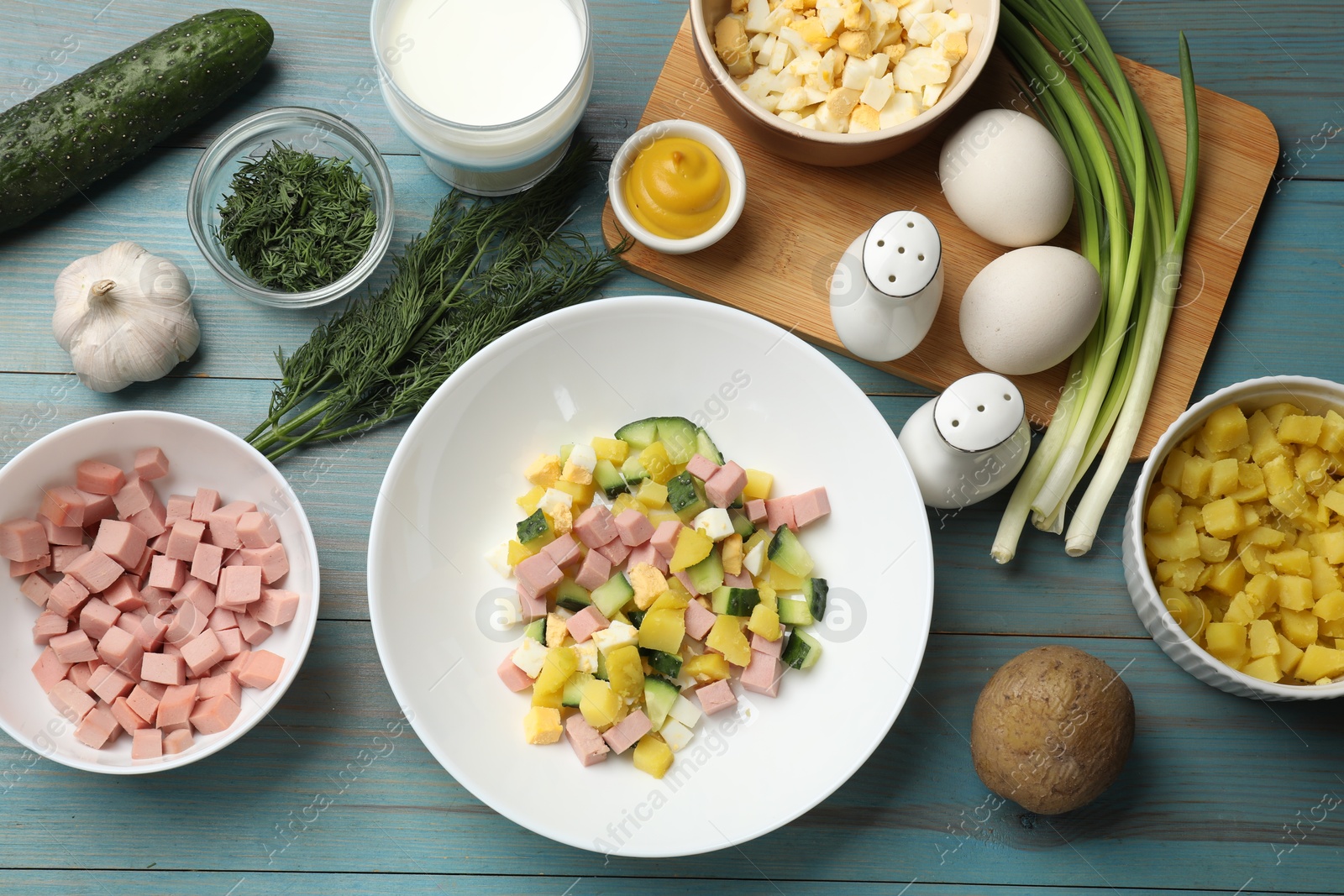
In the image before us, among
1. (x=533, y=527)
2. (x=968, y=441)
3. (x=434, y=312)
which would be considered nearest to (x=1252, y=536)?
(x=968, y=441)

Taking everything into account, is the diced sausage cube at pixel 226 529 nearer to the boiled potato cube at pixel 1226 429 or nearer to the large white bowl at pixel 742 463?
the large white bowl at pixel 742 463

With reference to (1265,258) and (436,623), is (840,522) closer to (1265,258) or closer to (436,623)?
(436,623)

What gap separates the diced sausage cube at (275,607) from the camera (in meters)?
1.37

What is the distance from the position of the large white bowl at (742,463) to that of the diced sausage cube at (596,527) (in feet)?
0.50

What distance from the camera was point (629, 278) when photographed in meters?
1.57

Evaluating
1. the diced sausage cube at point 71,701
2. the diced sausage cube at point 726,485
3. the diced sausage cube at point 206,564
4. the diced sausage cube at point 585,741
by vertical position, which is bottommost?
the diced sausage cube at point 71,701

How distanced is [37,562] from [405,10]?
1.05 meters

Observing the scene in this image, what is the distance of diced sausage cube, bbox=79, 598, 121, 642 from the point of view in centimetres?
136

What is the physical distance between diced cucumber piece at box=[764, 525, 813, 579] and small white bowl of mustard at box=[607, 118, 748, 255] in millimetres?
495

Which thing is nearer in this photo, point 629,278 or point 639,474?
point 639,474

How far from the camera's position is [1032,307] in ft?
4.42

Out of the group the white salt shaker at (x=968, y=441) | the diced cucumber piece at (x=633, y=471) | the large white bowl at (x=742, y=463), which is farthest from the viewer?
the diced cucumber piece at (x=633, y=471)

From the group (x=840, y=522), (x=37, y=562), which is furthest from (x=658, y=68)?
(x=37, y=562)

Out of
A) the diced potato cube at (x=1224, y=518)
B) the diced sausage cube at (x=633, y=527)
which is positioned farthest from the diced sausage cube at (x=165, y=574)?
the diced potato cube at (x=1224, y=518)
